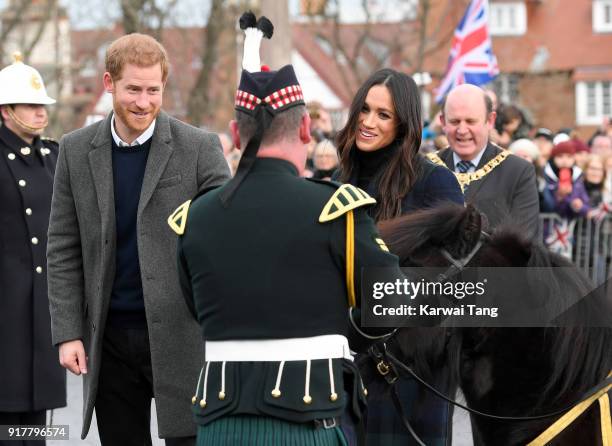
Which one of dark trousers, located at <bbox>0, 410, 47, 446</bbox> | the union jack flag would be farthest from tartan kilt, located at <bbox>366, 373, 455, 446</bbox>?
the union jack flag

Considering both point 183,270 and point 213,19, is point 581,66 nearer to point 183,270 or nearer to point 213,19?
point 213,19

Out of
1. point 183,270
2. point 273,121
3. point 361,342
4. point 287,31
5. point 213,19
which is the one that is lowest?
point 361,342

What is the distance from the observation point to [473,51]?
13953 millimetres

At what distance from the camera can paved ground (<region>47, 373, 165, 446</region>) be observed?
8141 mm

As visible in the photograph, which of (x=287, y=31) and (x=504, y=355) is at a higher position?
(x=287, y=31)

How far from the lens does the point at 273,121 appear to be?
3797 mm

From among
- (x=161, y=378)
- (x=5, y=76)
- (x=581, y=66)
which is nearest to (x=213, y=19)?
(x=581, y=66)

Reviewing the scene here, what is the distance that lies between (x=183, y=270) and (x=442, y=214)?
3.57ft

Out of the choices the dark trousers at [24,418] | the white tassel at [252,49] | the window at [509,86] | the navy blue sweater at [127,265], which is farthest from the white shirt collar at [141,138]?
the window at [509,86]

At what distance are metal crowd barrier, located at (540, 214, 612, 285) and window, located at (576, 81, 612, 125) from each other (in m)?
40.2

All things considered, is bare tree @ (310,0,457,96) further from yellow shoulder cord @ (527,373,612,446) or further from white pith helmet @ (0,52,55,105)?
yellow shoulder cord @ (527,373,612,446)

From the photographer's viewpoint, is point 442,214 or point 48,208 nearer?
point 442,214

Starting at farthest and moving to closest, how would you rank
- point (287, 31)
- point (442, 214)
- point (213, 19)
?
point (213, 19) < point (287, 31) < point (442, 214)

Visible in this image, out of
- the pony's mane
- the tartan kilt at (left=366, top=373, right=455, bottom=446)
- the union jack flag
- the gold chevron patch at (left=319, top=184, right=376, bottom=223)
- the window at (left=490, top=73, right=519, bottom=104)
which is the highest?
the window at (left=490, top=73, right=519, bottom=104)
